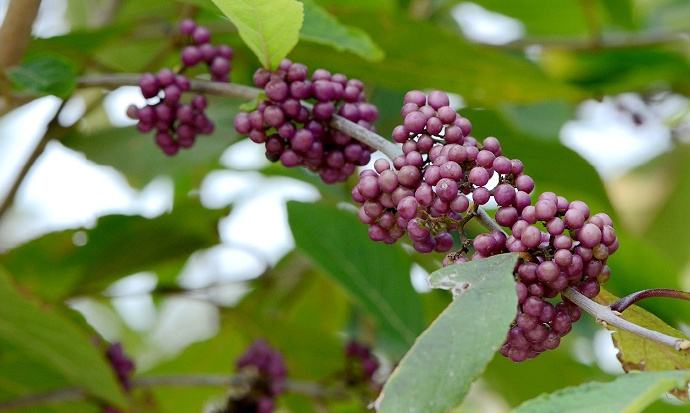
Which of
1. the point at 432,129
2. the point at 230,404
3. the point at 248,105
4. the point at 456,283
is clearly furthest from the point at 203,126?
the point at 230,404

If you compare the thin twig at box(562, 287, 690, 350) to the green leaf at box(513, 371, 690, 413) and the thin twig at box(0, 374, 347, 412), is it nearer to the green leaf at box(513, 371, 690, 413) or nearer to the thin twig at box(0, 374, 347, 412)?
the green leaf at box(513, 371, 690, 413)

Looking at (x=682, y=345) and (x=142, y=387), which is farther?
(x=142, y=387)

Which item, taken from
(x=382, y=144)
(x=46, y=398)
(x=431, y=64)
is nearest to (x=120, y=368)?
(x=46, y=398)

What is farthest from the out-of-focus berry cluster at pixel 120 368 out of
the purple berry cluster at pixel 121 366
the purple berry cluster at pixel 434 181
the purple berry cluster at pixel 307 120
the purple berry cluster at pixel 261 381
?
the purple berry cluster at pixel 434 181

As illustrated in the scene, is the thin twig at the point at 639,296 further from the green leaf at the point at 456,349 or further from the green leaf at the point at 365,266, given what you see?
the green leaf at the point at 365,266

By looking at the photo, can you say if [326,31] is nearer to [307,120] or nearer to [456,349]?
[307,120]

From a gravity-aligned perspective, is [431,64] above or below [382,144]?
below

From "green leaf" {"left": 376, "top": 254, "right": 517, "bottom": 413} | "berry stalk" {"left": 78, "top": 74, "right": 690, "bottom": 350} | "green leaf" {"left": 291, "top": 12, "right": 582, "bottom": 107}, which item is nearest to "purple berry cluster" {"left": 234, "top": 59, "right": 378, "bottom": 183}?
"berry stalk" {"left": 78, "top": 74, "right": 690, "bottom": 350}
